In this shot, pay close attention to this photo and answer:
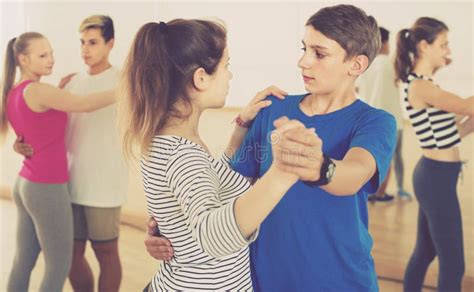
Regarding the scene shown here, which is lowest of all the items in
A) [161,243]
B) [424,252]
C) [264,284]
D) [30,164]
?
[424,252]

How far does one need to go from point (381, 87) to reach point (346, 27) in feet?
7.05

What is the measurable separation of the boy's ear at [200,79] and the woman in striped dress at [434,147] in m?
1.56

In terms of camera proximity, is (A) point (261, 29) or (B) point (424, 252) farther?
(A) point (261, 29)

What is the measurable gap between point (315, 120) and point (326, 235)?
24cm

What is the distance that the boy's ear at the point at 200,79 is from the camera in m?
1.14

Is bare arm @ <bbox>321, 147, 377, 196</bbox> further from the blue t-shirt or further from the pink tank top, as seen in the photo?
the pink tank top

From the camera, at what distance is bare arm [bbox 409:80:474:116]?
2453 millimetres

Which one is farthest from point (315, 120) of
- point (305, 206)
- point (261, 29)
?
point (261, 29)

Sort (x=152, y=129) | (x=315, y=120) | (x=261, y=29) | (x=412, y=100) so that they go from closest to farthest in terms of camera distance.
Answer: (x=152, y=129), (x=315, y=120), (x=412, y=100), (x=261, y=29)

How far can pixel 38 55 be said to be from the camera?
102 inches

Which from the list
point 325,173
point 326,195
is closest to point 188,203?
point 325,173

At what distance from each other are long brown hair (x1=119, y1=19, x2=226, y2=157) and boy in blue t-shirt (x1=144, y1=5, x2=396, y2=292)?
0.81ft

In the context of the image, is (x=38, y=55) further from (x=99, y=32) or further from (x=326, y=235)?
(x=326, y=235)

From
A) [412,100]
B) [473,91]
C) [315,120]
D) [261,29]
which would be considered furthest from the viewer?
[261,29]
